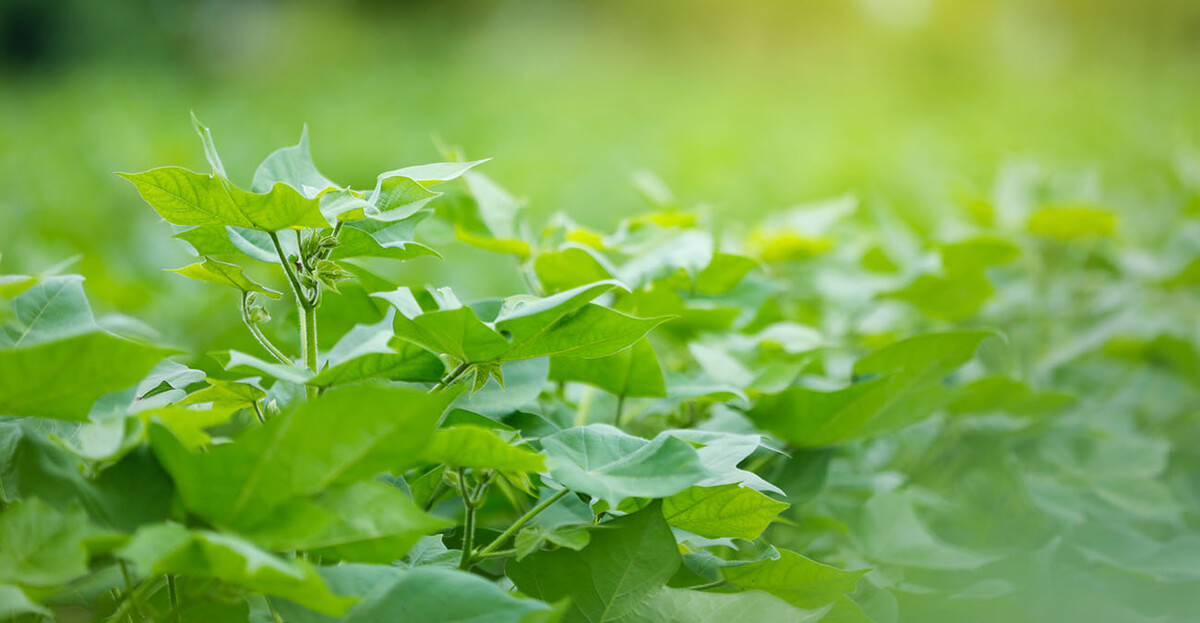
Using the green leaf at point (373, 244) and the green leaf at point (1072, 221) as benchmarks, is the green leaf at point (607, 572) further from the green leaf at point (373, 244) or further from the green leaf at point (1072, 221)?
the green leaf at point (1072, 221)

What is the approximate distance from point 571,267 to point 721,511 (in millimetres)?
219

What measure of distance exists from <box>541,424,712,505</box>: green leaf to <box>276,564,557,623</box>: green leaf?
6 centimetres

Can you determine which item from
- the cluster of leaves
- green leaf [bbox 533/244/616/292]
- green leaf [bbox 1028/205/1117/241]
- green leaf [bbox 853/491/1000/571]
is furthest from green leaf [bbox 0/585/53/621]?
green leaf [bbox 1028/205/1117/241]

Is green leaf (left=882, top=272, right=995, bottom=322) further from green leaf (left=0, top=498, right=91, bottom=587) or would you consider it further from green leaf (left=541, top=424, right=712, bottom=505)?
green leaf (left=0, top=498, right=91, bottom=587)

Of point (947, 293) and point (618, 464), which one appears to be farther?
point (947, 293)

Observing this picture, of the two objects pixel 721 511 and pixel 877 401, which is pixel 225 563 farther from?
pixel 877 401

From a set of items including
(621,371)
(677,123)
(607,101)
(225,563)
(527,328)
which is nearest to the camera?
(225,563)

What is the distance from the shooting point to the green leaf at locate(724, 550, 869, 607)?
18.1 inches

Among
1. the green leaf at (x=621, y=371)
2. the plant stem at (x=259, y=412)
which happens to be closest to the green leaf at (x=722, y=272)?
the green leaf at (x=621, y=371)

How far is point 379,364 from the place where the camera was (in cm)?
43

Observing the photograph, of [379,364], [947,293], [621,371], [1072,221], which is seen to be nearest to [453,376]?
[379,364]

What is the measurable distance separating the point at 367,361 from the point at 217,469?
0.09 meters

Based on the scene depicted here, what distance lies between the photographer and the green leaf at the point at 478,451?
0.38 m

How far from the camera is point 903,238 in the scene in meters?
1.09
